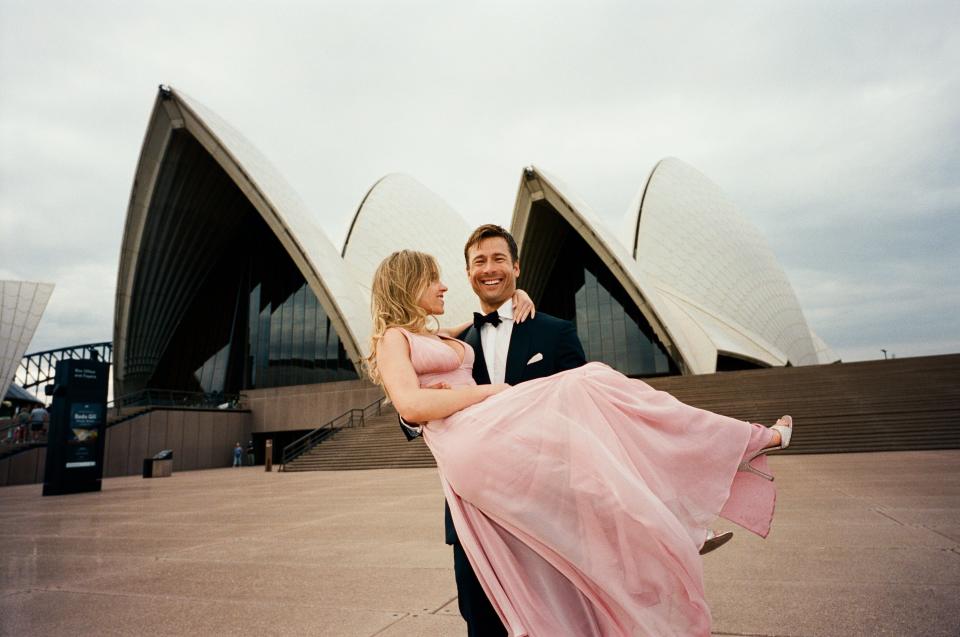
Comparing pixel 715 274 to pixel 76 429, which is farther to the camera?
pixel 715 274

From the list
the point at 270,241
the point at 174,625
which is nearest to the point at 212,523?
the point at 174,625

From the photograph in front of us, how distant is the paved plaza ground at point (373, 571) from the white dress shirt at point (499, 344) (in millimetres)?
1126

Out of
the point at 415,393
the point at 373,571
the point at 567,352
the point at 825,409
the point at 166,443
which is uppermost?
the point at 567,352

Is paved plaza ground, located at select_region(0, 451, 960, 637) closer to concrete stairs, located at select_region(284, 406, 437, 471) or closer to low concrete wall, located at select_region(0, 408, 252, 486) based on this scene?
concrete stairs, located at select_region(284, 406, 437, 471)

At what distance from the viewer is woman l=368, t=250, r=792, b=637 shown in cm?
134

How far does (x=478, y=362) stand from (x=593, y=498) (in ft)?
2.06

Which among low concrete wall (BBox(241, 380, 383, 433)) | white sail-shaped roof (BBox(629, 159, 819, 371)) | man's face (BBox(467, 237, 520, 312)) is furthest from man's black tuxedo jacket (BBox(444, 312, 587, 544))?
white sail-shaped roof (BBox(629, 159, 819, 371))

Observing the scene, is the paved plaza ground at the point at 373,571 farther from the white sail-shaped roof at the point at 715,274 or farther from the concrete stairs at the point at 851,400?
the white sail-shaped roof at the point at 715,274

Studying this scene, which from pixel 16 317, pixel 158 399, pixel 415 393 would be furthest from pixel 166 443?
pixel 415 393

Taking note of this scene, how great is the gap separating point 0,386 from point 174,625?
29.6 meters

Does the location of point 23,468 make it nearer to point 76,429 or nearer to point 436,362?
point 76,429

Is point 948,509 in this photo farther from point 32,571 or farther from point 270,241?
point 270,241

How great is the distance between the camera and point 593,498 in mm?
1357

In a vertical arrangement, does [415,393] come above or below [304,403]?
above
